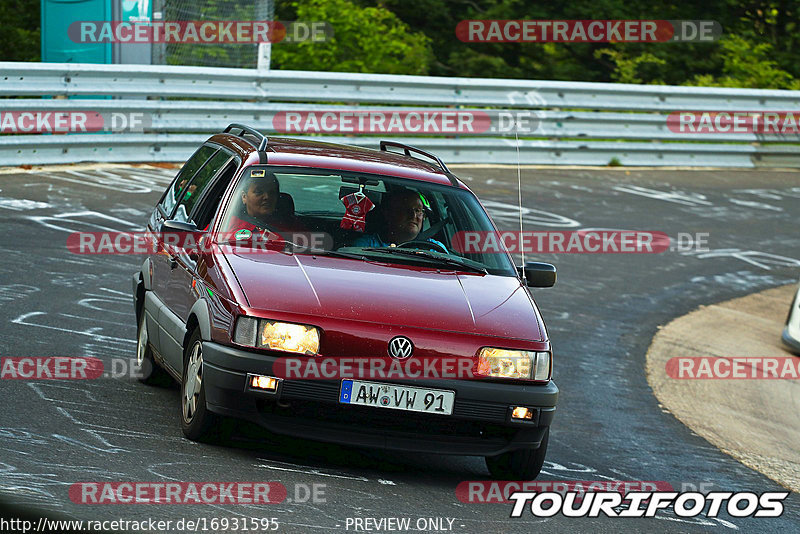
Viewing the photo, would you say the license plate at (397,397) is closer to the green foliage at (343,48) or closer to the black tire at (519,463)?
the black tire at (519,463)

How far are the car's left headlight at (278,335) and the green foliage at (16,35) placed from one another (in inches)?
939

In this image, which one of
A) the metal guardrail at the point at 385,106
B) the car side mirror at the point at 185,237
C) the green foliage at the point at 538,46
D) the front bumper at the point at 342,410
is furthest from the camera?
the green foliage at the point at 538,46

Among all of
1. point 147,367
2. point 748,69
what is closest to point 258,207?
point 147,367

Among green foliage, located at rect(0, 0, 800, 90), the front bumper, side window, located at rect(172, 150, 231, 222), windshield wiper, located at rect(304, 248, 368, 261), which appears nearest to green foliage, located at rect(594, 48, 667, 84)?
green foliage, located at rect(0, 0, 800, 90)

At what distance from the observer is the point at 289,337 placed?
5605 millimetres

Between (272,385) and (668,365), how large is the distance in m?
5.42

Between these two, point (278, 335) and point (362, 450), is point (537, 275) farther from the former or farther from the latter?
point (278, 335)

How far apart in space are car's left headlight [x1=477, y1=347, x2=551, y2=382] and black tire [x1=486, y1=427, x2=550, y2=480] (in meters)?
0.33

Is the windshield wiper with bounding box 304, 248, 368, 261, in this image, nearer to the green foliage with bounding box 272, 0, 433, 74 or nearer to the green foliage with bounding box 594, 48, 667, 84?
the green foliage with bounding box 272, 0, 433, 74

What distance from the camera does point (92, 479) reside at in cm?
511

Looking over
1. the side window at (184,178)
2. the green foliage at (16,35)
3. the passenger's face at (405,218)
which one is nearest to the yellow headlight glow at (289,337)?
the passenger's face at (405,218)

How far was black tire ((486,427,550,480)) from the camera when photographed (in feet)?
19.9

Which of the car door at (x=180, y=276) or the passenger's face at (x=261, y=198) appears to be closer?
the car door at (x=180, y=276)

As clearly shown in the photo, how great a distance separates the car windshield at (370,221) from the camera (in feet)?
21.5
